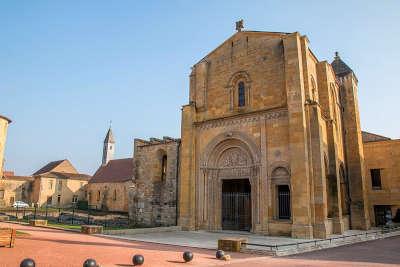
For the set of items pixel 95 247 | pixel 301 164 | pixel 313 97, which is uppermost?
pixel 313 97

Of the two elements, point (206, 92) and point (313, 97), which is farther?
point (206, 92)

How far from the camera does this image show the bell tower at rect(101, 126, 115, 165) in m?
88.4

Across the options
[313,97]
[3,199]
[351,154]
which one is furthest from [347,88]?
[3,199]

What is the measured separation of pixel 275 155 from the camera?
1892 cm

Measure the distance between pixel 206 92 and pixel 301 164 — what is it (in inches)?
371

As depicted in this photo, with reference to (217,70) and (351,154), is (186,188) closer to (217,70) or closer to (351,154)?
(217,70)

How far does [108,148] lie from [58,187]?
83.6ft

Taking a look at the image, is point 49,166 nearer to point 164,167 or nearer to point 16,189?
point 16,189

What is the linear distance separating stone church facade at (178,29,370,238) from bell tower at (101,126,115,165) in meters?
69.4

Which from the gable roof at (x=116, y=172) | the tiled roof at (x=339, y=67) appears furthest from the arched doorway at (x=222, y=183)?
the gable roof at (x=116, y=172)

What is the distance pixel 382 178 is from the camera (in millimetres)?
29531

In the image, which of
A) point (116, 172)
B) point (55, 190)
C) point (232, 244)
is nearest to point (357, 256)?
point (232, 244)

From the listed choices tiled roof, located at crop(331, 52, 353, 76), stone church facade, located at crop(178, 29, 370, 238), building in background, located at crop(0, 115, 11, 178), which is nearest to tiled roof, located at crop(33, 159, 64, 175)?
building in background, located at crop(0, 115, 11, 178)

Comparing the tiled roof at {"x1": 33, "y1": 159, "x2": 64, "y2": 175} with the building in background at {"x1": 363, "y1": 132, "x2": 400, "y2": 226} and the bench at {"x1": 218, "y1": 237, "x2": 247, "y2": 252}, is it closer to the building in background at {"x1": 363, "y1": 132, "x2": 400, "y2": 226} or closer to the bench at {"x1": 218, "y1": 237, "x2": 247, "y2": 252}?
the building in background at {"x1": 363, "y1": 132, "x2": 400, "y2": 226}
